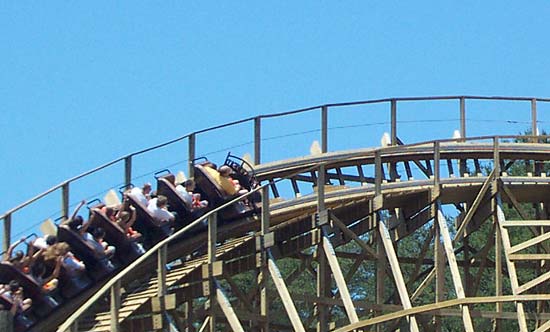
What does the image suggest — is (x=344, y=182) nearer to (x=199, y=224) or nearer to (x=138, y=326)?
(x=199, y=224)

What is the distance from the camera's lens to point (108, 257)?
64.0 feet

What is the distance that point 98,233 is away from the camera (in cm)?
1967

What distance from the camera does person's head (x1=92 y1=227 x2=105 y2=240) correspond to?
19609 mm

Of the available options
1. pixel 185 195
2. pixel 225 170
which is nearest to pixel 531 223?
pixel 225 170

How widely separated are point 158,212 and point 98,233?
1092 mm

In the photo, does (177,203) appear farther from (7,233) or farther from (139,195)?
(7,233)

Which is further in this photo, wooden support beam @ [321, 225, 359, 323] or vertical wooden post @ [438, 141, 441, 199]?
vertical wooden post @ [438, 141, 441, 199]

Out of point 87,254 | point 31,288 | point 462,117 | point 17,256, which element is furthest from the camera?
point 462,117

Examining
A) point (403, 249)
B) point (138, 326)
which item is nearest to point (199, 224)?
point (138, 326)

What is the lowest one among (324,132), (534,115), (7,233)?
(7,233)

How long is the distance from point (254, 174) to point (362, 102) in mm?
3528

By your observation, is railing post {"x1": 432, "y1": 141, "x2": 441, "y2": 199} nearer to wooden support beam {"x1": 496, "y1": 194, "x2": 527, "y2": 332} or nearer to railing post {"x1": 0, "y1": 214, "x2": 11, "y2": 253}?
wooden support beam {"x1": 496, "y1": 194, "x2": 527, "y2": 332}

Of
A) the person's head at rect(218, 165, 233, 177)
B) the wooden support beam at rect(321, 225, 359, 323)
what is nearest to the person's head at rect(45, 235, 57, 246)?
the person's head at rect(218, 165, 233, 177)

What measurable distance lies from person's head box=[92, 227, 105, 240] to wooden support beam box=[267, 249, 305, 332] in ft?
8.45
